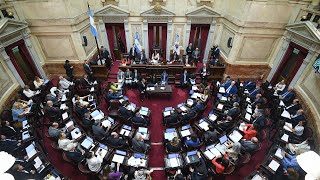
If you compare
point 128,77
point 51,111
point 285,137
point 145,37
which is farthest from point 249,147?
point 145,37

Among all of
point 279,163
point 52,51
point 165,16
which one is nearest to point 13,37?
point 52,51

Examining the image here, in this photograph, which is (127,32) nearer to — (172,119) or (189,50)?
(189,50)

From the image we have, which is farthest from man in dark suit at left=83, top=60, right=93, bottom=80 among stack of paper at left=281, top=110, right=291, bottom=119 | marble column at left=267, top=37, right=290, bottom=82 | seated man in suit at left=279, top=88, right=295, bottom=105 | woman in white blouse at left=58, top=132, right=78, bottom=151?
marble column at left=267, top=37, right=290, bottom=82

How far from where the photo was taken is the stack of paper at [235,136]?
23.2 ft

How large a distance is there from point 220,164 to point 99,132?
4.58 meters

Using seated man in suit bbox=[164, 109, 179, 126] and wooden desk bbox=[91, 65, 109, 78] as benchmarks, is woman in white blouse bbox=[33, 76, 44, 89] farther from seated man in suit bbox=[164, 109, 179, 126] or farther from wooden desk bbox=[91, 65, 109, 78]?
seated man in suit bbox=[164, 109, 179, 126]

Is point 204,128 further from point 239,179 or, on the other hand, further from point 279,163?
point 279,163

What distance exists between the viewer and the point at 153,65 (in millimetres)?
11820

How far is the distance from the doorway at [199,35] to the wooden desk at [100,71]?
650 centimetres

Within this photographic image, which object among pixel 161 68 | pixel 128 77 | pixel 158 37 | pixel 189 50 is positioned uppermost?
pixel 158 37

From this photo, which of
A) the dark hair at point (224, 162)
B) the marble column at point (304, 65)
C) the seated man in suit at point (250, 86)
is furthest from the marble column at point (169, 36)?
the dark hair at point (224, 162)

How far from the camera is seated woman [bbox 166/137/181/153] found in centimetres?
672

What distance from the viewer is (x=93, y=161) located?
5.90 metres

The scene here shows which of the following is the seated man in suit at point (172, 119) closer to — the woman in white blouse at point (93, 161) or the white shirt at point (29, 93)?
the woman in white blouse at point (93, 161)
